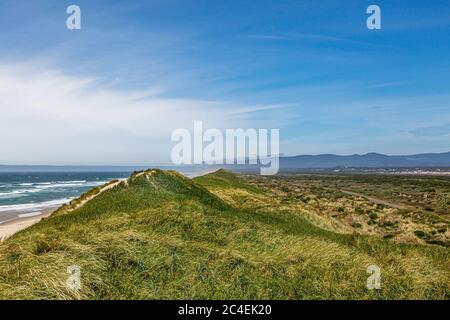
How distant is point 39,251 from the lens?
28.1ft

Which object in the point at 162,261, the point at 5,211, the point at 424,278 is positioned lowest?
the point at 5,211

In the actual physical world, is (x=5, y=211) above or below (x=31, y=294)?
below

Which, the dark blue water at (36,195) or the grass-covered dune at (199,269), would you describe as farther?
the dark blue water at (36,195)

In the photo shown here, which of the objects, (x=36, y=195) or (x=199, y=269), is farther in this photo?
(x=36, y=195)

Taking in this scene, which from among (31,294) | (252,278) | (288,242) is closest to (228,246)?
(288,242)

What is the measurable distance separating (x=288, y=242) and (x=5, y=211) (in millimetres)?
41672

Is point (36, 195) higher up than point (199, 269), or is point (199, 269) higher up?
point (199, 269)

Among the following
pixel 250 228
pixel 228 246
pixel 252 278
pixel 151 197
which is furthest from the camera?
pixel 151 197

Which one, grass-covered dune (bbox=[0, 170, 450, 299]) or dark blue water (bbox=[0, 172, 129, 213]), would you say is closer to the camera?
grass-covered dune (bbox=[0, 170, 450, 299])

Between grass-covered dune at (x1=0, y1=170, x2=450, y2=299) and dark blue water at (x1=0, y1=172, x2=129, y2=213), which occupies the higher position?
grass-covered dune at (x1=0, y1=170, x2=450, y2=299)

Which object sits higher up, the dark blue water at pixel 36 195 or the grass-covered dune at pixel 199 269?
the grass-covered dune at pixel 199 269
